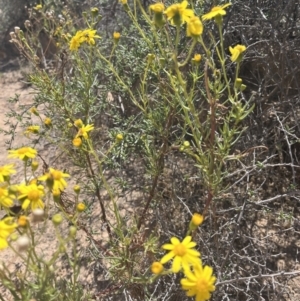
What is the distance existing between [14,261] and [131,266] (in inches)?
48.3

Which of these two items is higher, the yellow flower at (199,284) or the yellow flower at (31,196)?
the yellow flower at (31,196)

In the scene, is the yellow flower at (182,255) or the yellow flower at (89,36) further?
the yellow flower at (89,36)

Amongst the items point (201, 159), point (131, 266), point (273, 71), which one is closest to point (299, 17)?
point (273, 71)

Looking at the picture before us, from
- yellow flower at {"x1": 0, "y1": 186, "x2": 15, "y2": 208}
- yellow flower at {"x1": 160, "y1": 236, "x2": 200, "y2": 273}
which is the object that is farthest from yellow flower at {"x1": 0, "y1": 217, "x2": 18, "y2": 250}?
yellow flower at {"x1": 160, "y1": 236, "x2": 200, "y2": 273}

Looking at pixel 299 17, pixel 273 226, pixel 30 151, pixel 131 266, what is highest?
pixel 30 151

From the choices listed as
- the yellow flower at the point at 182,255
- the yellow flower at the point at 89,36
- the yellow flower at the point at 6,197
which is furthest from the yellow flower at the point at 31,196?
the yellow flower at the point at 89,36

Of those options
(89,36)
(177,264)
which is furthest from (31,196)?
(89,36)

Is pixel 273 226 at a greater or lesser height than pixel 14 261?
lesser

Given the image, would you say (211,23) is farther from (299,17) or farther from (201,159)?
(201,159)

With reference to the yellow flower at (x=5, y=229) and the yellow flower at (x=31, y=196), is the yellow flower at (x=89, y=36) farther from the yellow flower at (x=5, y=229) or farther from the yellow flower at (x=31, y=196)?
the yellow flower at (x=5, y=229)

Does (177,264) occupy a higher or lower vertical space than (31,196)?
lower

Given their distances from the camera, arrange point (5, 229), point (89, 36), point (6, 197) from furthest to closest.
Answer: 1. point (89, 36)
2. point (6, 197)
3. point (5, 229)

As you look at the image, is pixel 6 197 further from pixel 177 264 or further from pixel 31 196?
pixel 177 264

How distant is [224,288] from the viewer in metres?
2.33
